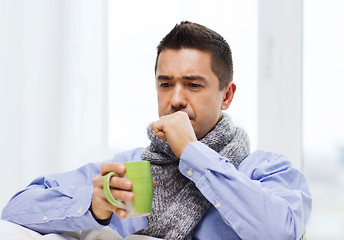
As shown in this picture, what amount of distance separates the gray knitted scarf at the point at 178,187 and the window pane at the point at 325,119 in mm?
850

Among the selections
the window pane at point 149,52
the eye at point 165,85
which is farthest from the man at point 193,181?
the window pane at point 149,52

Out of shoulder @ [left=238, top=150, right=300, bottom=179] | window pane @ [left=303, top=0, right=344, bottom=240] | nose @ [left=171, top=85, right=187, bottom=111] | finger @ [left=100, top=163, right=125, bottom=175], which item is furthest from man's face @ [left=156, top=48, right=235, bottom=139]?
window pane @ [left=303, top=0, right=344, bottom=240]

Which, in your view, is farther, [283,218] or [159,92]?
[159,92]

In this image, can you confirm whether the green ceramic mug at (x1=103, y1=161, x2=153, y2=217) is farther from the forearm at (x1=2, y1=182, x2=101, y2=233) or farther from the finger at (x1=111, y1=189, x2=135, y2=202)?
the forearm at (x1=2, y1=182, x2=101, y2=233)

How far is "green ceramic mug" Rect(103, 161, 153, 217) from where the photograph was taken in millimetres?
961

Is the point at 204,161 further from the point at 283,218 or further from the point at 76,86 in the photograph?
the point at 76,86

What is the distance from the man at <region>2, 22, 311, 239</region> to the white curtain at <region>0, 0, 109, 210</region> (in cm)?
79

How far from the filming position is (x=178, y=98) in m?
1.25

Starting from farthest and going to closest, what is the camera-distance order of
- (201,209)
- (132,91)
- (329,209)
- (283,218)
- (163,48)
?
(132,91) → (329,209) → (163,48) → (201,209) → (283,218)

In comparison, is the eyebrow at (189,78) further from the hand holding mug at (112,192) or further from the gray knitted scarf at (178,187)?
the hand holding mug at (112,192)

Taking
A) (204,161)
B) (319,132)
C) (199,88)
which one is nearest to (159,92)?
(199,88)

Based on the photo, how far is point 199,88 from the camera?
1.28 metres

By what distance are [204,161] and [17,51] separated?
1.41 meters

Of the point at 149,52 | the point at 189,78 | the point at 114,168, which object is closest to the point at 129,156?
the point at 189,78
